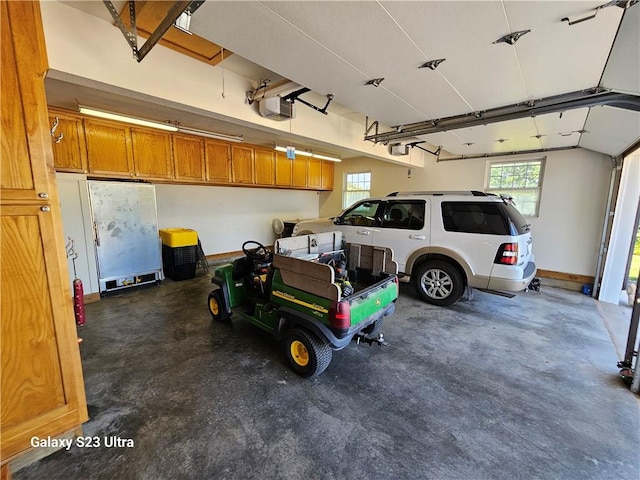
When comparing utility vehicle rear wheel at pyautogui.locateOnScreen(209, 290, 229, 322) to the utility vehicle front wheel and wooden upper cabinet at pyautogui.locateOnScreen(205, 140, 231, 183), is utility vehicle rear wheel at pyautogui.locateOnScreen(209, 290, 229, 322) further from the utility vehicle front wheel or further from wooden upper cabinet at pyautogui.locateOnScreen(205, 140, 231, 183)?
wooden upper cabinet at pyautogui.locateOnScreen(205, 140, 231, 183)

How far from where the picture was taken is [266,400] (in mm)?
2031

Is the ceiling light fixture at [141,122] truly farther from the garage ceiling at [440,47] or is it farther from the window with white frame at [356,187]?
the window with white frame at [356,187]

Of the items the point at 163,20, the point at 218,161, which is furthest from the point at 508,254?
the point at 218,161

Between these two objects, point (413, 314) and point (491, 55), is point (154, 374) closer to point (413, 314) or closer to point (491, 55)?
point (413, 314)

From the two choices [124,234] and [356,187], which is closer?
Result: [124,234]

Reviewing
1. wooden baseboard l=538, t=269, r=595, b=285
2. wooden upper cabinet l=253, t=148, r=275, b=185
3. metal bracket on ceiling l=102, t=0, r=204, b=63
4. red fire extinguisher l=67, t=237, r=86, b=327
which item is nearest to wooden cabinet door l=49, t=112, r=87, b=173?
metal bracket on ceiling l=102, t=0, r=204, b=63

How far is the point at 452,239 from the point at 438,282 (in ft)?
2.35

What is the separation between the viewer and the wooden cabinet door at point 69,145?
12.5 feet

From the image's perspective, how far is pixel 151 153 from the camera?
4770mm

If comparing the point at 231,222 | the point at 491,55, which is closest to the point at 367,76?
the point at 491,55

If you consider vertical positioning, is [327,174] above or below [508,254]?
above

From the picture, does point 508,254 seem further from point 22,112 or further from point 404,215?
point 22,112

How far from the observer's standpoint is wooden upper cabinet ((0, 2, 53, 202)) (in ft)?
4.12

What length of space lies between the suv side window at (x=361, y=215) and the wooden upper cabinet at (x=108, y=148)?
155 inches
